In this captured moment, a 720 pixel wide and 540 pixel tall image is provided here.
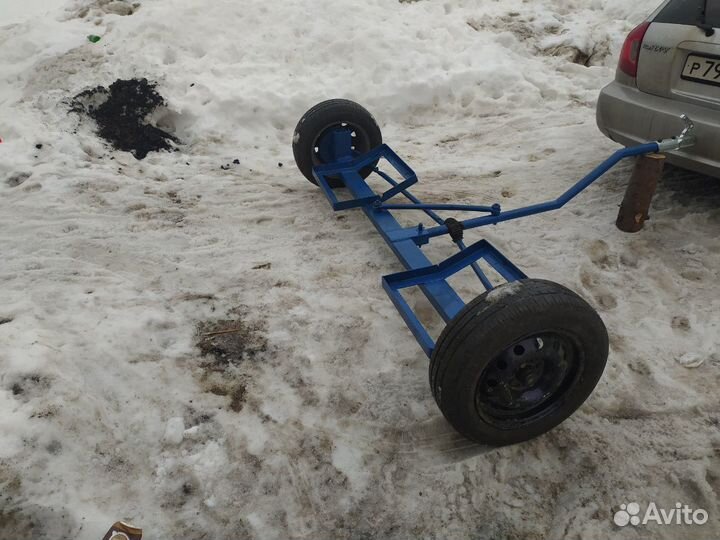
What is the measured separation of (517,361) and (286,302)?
1763mm

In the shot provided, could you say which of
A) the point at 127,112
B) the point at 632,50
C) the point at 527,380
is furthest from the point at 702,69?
the point at 127,112

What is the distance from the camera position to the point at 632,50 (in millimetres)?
4285

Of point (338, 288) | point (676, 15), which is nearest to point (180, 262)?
point (338, 288)

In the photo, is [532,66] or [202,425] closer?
[202,425]

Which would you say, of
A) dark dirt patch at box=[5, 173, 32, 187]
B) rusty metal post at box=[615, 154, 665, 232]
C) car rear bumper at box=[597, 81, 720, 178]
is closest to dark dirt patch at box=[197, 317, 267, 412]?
dark dirt patch at box=[5, 173, 32, 187]

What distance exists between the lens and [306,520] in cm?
243

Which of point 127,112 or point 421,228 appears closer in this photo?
point 421,228

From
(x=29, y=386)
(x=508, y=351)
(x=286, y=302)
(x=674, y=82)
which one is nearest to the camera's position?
(x=508, y=351)

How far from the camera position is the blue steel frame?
3.04 m

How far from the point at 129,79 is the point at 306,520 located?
5.81 m

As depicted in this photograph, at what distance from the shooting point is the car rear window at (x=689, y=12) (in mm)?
3742

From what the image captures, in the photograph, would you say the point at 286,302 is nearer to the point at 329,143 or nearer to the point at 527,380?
the point at 527,380

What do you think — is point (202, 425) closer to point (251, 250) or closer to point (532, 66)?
point (251, 250)

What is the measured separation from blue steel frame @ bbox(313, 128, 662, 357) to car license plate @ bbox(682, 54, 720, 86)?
58 centimetres
